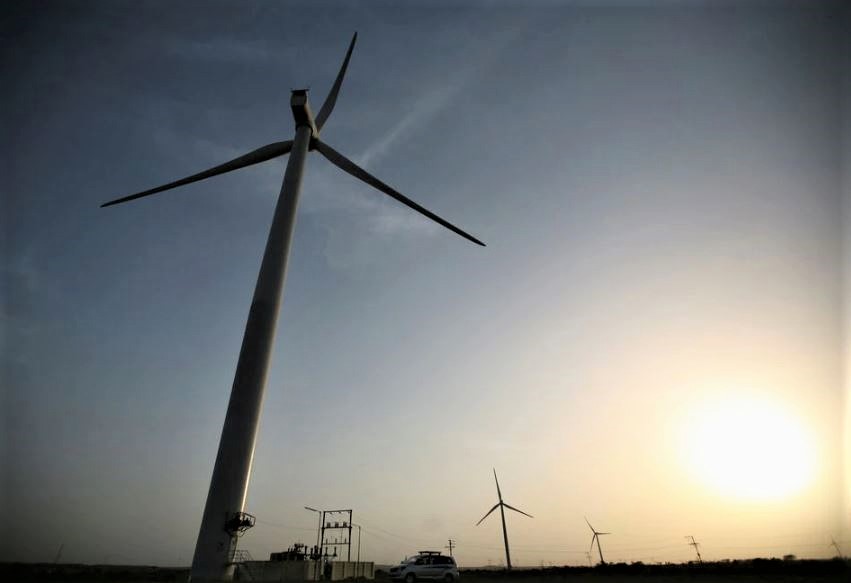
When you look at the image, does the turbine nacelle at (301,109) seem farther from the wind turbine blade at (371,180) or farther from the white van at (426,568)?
the white van at (426,568)

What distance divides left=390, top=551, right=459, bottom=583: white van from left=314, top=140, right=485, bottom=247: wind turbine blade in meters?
27.6

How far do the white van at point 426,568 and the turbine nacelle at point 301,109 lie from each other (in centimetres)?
3965

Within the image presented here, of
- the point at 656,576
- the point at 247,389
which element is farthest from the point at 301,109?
the point at 656,576

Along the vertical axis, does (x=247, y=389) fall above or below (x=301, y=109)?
below

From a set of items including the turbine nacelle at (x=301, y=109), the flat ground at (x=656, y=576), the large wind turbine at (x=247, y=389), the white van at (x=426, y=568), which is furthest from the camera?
the turbine nacelle at (x=301, y=109)

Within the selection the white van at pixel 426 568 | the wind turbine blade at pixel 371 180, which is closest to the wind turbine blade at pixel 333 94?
the wind turbine blade at pixel 371 180

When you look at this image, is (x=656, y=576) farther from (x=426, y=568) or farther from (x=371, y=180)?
(x=371, y=180)

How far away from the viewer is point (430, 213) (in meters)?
46.7

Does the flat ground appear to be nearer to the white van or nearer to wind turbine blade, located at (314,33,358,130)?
the white van

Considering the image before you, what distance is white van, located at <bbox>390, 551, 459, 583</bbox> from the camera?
39625 millimetres

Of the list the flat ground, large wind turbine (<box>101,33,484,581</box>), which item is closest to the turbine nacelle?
large wind turbine (<box>101,33,484,581</box>)

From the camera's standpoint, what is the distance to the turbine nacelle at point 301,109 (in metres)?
45.6

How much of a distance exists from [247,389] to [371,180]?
2460 cm

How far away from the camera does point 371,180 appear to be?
4759 cm
